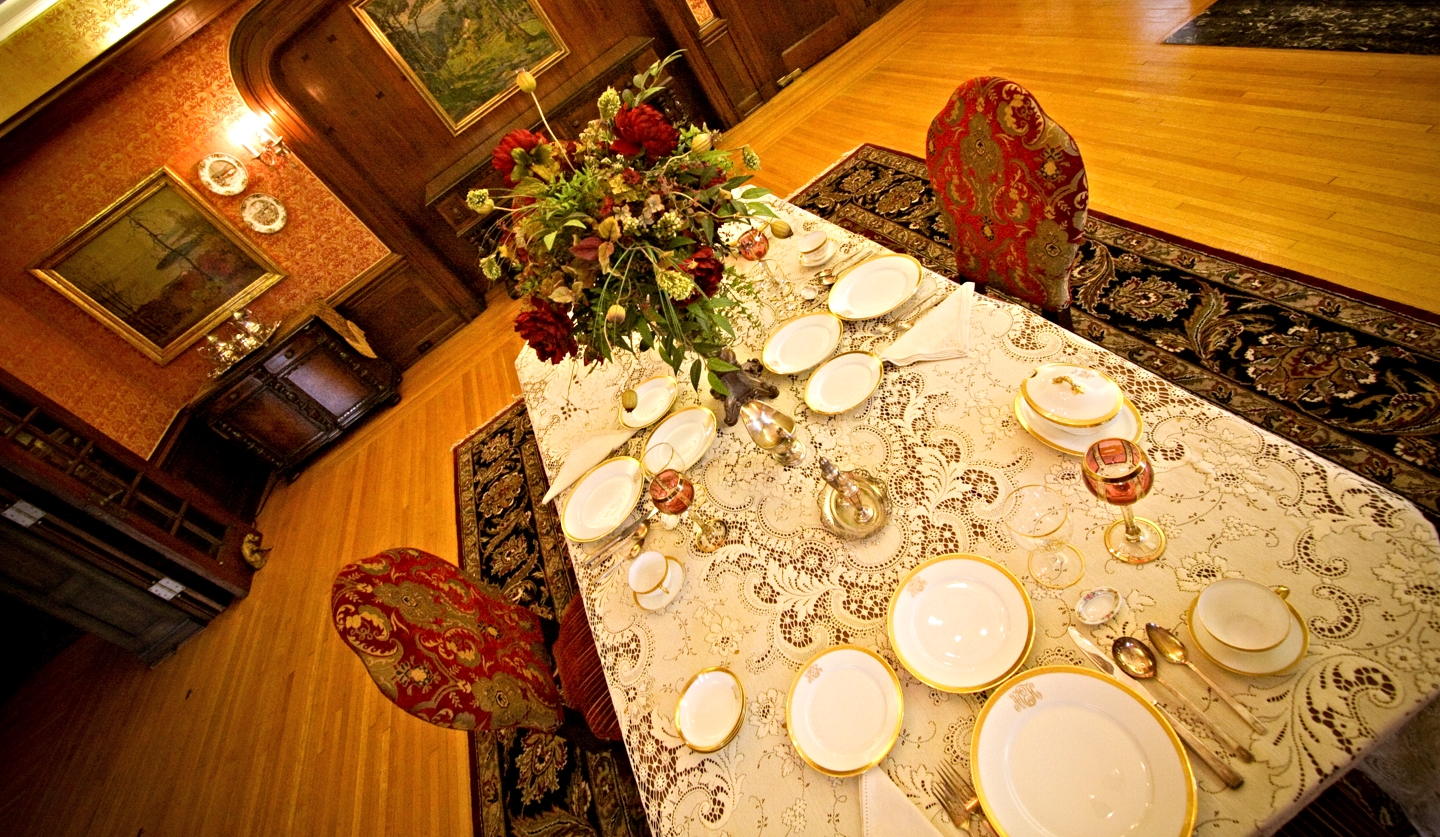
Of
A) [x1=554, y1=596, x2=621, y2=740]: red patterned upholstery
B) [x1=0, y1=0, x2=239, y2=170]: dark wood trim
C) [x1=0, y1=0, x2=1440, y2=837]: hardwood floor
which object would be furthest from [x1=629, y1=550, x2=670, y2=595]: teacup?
[x1=0, y1=0, x2=239, y2=170]: dark wood trim

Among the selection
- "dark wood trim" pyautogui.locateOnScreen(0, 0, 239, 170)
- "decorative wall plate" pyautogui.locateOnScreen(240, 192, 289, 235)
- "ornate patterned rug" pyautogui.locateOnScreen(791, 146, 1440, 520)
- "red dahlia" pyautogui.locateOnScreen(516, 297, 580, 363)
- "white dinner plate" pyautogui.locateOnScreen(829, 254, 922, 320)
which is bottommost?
"ornate patterned rug" pyautogui.locateOnScreen(791, 146, 1440, 520)

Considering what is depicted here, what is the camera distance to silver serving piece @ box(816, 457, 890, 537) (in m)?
1.17

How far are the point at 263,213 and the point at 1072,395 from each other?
200 inches

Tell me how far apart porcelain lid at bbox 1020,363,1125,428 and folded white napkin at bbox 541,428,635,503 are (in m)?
0.99

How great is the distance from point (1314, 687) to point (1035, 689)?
32 cm

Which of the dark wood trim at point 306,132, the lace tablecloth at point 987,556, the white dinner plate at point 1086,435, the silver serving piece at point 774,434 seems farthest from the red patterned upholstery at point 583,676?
the dark wood trim at point 306,132

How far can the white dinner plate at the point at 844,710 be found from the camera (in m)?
0.92

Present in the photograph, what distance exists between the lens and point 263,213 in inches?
163

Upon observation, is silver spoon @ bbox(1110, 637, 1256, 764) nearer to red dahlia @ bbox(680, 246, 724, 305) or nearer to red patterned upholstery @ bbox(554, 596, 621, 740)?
red dahlia @ bbox(680, 246, 724, 305)

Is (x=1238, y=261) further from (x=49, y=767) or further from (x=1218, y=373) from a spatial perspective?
(x=49, y=767)

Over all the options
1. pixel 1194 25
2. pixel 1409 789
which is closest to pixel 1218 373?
pixel 1409 789

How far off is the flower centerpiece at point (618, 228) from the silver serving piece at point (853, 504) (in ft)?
1.36

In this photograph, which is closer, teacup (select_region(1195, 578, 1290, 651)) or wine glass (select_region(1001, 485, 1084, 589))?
teacup (select_region(1195, 578, 1290, 651))

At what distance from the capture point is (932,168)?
1.74 metres
